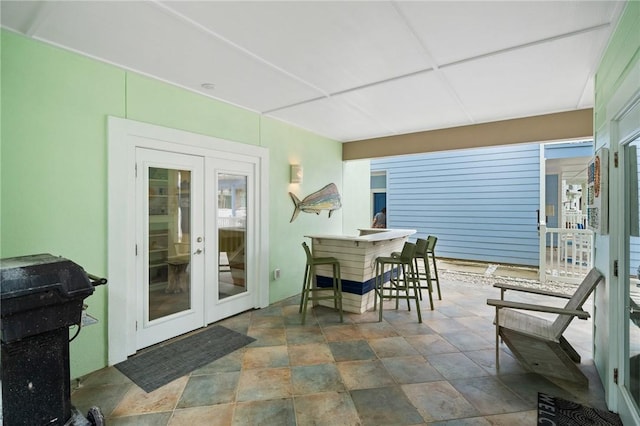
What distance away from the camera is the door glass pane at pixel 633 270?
72.3 inches

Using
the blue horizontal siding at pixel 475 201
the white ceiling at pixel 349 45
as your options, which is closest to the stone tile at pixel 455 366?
the white ceiling at pixel 349 45

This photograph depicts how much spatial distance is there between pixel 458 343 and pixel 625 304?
153 centimetres

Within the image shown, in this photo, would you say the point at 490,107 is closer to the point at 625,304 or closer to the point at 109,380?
the point at 625,304

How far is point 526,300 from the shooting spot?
15.0ft

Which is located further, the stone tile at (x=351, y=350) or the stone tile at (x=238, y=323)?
the stone tile at (x=238, y=323)

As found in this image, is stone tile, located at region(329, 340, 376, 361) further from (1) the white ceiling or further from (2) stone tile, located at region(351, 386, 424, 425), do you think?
(1) the white ceiling

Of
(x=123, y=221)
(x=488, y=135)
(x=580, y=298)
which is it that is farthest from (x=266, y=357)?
(x=488, y=135)

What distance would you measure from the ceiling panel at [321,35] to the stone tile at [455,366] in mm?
2703

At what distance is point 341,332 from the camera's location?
3.43 metres

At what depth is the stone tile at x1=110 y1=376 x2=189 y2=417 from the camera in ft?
6.95

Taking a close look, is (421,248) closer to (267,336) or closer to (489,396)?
(489,396)

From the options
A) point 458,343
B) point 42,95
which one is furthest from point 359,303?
point 42,95

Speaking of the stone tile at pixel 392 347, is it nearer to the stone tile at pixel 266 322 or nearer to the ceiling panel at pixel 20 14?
the stone tile at pixel 266 322

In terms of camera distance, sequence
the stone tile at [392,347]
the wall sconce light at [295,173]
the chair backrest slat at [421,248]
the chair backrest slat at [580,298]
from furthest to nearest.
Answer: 1. the wall sconce light at [295,173]
2. the chair backrest slat at [421,248]
3. the stone tile at [392,347]
4. the chair backrest slat at [580,298]
